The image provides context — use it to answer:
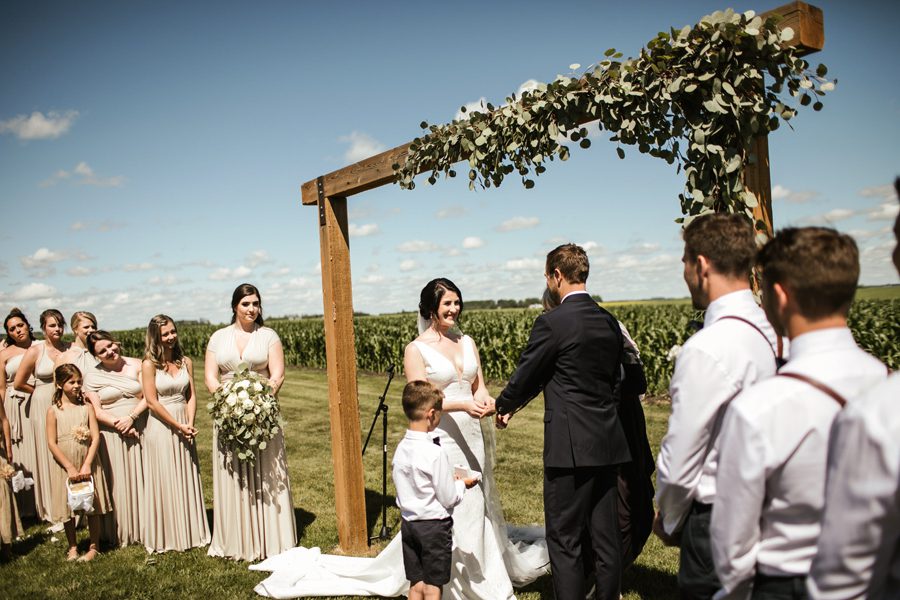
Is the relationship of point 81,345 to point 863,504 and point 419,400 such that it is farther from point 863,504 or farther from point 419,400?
point 863,504

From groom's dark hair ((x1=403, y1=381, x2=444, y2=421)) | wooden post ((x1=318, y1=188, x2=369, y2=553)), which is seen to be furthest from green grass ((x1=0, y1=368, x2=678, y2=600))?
groom's dark hair ((x1=403, y1=381, x2=444, y2=421))

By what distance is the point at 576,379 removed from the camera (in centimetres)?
405

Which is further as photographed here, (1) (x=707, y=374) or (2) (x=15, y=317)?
(2) (x=15, y=317)

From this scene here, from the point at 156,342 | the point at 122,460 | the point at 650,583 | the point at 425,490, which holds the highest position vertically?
the point at 156,342

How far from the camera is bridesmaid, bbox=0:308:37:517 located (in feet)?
25.7

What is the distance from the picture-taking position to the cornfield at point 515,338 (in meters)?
12.9

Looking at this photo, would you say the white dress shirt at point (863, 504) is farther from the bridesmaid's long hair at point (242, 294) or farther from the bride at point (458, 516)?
the bridesmaid's long hair at point (242, 294)

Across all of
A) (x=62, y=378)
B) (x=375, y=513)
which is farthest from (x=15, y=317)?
(x=375, y=513)

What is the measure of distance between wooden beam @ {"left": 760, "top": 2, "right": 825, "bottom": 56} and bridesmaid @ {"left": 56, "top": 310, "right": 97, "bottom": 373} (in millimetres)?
7108

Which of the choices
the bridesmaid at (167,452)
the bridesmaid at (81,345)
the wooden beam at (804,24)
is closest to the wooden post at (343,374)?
the bridesmaid at (167,452)

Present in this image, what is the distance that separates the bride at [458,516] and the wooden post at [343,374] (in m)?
0.64

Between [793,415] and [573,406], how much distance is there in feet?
7.24

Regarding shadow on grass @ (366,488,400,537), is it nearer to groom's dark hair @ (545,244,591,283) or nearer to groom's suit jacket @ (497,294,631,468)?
groom's suit jacket @ (497,294,631,468)

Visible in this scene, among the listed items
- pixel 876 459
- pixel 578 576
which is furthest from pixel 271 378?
pixel 876 459
